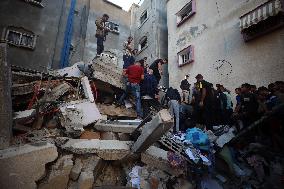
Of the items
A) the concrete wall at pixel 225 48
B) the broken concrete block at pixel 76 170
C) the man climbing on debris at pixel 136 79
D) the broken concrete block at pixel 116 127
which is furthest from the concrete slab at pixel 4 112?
the concrete wall at pixel 225 48

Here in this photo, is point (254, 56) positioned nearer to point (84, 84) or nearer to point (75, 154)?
point (84, 84)

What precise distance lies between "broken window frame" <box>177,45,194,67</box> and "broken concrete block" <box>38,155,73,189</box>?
8170 mm

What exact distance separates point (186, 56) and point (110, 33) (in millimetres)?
6191

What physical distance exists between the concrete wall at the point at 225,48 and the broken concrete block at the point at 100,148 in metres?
5.41

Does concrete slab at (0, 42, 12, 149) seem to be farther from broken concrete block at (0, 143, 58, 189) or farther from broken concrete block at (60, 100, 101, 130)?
broken concrete block at (60, 100, 101, 130)

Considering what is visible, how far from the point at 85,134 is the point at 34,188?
172cm

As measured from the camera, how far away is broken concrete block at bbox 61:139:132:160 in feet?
13.0

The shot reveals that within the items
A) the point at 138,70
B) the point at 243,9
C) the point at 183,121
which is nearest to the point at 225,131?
the point at 183,121

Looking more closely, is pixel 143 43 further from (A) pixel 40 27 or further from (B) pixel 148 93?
(B) pixel 148 93

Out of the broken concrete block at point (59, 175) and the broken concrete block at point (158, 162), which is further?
the broken concrete block at point (158, 162)

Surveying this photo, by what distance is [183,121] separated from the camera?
21.6 feet

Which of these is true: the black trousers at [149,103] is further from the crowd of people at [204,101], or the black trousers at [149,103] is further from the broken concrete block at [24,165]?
the broken concrete block at [24,165]

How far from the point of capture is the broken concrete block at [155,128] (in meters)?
3.27

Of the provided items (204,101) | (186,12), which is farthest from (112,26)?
(204,101)
